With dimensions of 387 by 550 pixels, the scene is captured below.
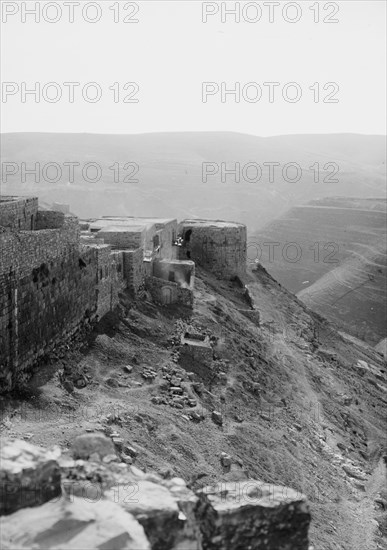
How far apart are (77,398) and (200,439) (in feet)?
8.59

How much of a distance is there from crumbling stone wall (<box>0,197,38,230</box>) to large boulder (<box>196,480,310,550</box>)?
11.4 m

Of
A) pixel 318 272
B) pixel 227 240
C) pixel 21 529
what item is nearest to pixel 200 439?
pixel 21 529

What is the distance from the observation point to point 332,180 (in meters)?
121

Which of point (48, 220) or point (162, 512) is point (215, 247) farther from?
point (162, 512)

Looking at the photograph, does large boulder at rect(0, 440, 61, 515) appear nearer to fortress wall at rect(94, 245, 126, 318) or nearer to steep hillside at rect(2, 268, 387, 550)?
steep hillside at rect(2, 268, 387, 550)

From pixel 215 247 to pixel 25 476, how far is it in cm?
2547

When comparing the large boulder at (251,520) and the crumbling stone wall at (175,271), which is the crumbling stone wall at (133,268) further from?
the large boulder at (251,520)

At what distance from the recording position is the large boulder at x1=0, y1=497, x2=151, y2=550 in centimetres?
490

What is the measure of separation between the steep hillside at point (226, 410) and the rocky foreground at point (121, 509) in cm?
411

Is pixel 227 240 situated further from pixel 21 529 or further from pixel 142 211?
pixel 142 211

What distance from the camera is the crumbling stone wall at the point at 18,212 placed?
53.8 feet

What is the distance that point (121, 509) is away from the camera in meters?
5.29

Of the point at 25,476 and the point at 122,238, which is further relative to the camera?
the point at 122,238

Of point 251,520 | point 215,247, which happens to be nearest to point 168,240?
point 215,247
